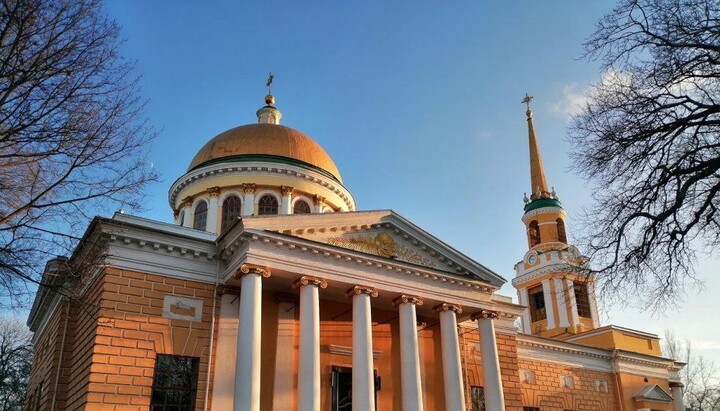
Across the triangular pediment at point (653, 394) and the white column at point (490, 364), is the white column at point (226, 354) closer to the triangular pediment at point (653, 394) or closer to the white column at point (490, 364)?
the white column at point (490, 364)

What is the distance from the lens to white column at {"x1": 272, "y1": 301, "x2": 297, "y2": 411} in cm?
1452

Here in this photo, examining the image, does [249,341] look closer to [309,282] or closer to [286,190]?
[309,282]

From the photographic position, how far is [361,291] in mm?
15234

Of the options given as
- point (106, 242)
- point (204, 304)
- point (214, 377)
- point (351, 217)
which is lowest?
point (214, 377)

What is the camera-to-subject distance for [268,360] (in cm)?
1480

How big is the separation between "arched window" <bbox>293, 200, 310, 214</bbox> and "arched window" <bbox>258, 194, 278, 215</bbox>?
2.38ft

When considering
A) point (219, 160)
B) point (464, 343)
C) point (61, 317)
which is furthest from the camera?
point (219, 160)

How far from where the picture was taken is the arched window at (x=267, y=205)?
2078 centimetres

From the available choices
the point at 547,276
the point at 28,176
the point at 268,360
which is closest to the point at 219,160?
the point at 268,360

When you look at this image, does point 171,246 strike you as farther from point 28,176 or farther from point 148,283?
point 28,176

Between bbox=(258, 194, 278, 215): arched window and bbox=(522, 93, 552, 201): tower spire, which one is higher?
bbox=(522, 93, 552, 201): tower spire

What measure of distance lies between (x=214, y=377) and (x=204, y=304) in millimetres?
1683

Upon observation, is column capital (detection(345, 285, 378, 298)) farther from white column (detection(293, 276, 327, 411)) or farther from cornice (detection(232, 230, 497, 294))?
white column (detection(293, 276, 327, 411))

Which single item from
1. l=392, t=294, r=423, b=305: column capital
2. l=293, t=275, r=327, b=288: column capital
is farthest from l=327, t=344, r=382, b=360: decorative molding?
l=293, t=275, r=327, b=288: column capital
